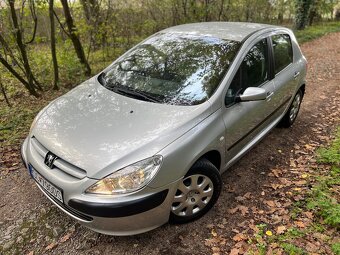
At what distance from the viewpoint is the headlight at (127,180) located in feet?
7.98

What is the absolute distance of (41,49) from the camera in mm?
7535

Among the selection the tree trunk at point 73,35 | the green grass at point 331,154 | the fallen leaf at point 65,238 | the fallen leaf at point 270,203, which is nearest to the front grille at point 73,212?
the fallen leaf at point 65,238

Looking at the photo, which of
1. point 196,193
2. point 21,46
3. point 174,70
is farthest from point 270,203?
point 21,46

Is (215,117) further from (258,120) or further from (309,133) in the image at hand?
(309,133)

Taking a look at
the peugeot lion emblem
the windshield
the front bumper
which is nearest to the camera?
the front bumper

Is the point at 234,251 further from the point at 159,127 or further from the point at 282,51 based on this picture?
the point at 282,51

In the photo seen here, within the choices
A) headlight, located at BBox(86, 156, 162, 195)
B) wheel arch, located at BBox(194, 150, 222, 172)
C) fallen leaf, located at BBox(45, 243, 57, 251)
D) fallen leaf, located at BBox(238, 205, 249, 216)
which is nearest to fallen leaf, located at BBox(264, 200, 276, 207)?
fallen leaf, located at BBox(238, 205, 249, 216)

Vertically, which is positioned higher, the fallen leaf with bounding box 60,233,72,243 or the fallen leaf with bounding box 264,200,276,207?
the fallen leaf with bounding box 264,200,276,207

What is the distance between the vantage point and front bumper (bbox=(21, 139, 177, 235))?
2.43m

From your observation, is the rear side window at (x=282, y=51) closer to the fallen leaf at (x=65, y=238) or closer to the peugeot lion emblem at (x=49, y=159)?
the peugeot lion emblem at (x=49, y=159)

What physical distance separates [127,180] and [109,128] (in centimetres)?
56

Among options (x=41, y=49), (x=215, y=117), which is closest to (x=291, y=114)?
(x=215, y=117)

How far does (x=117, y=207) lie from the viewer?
2416 millimetres

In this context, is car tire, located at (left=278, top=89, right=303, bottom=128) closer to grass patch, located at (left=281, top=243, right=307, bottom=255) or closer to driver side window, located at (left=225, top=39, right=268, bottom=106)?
driver side window, located at (left=225, top=39, right=268, bottom=106)
